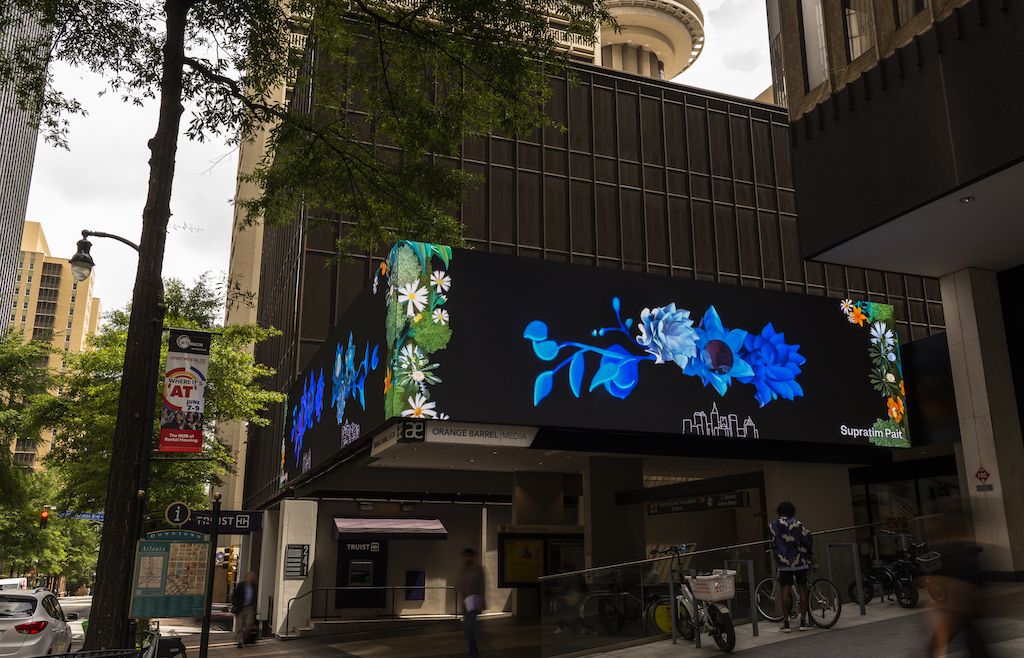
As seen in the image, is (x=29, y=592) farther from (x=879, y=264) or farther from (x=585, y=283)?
(x=879, y=264)

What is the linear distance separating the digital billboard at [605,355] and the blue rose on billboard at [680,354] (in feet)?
0.09

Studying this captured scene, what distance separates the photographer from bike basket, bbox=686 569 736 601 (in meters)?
11.4

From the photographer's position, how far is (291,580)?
76.9ft

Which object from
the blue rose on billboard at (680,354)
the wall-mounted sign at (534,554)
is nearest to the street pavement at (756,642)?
the wall-mounted sign at (534,554)

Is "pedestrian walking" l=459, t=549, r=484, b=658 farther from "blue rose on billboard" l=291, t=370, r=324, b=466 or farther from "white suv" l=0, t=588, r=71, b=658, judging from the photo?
"blue rose on billboard" l=291, t=370, r=324, b=466

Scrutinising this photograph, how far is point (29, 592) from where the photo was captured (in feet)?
49.9

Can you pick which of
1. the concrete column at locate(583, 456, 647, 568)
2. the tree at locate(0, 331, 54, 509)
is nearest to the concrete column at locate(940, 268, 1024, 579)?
the concrete column at locate(583, 456, 647, 568)

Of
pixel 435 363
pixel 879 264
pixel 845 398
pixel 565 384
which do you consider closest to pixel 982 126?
pixel 879 264

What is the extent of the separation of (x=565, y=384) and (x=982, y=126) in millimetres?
8331

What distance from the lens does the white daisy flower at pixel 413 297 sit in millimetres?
14688

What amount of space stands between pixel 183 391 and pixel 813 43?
15054mm

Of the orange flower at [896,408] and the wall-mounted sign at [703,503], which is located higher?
the orange flower at [896,408]

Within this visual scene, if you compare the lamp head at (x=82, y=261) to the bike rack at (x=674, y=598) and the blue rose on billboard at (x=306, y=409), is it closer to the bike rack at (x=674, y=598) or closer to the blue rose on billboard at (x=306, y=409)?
the blue rose on billboard at (x=306, y=409)

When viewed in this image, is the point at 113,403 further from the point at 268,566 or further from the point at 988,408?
the point at 988,408
